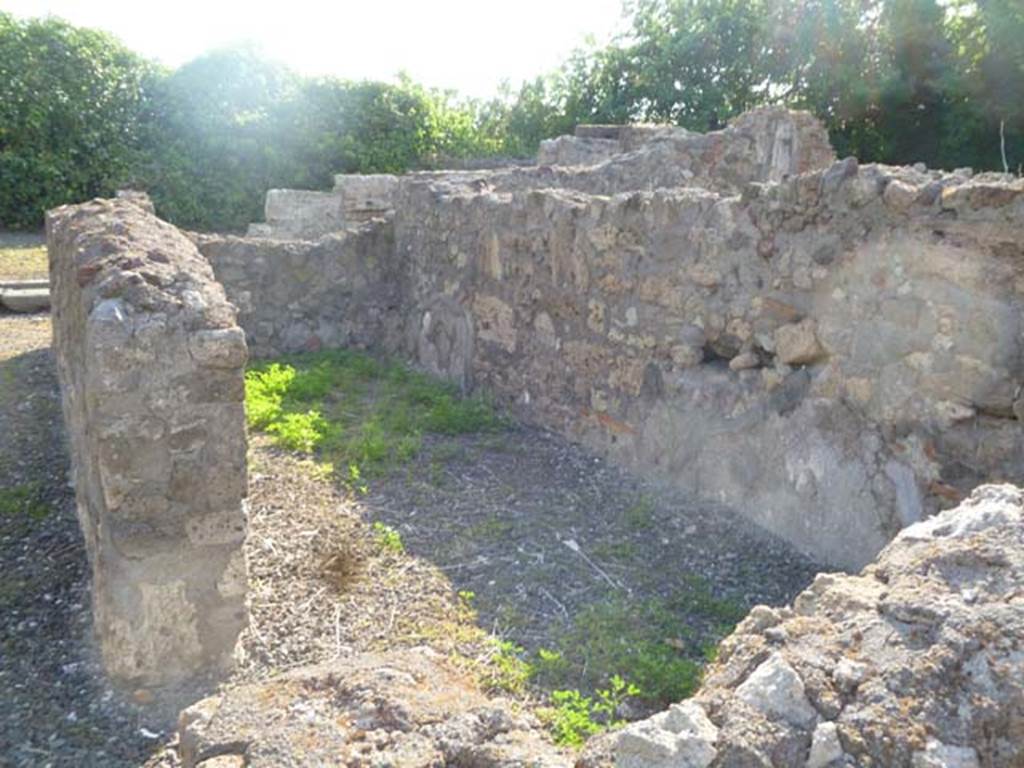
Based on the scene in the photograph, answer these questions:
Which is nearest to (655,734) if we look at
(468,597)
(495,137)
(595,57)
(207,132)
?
(468,597)

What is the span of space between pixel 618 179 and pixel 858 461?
16.0ft

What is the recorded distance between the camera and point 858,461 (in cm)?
403

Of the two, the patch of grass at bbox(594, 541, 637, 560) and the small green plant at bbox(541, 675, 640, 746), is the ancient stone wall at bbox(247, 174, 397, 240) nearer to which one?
the patch of grass at bbox(594, 541, 637, 560)

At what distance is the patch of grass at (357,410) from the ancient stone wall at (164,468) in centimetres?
183

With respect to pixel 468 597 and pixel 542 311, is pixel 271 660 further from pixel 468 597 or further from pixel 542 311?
→ pixel 542 311

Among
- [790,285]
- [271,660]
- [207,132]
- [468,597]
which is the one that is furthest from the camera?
[207,132]

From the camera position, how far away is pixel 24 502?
16.2 feet

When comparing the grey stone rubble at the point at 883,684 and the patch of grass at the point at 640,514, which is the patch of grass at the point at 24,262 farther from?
the grey stone rubble at the point at 883,684

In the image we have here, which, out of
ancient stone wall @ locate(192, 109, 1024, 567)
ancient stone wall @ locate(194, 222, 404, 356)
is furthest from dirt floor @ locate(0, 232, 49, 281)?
ancient stone wall @ locate(192, 109, 1024, 567)

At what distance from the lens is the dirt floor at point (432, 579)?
3.28 metres

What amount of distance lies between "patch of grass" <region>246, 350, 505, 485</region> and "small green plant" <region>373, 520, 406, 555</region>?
2.20 ft

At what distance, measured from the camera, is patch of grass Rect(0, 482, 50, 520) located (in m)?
4.79

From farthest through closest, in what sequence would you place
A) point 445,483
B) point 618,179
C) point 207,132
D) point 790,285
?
1. point 207,132
2. point 618,179
3. point 445,483
4. point 790,285

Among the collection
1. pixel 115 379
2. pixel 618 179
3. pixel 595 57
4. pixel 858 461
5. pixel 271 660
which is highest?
pixel 595 57
